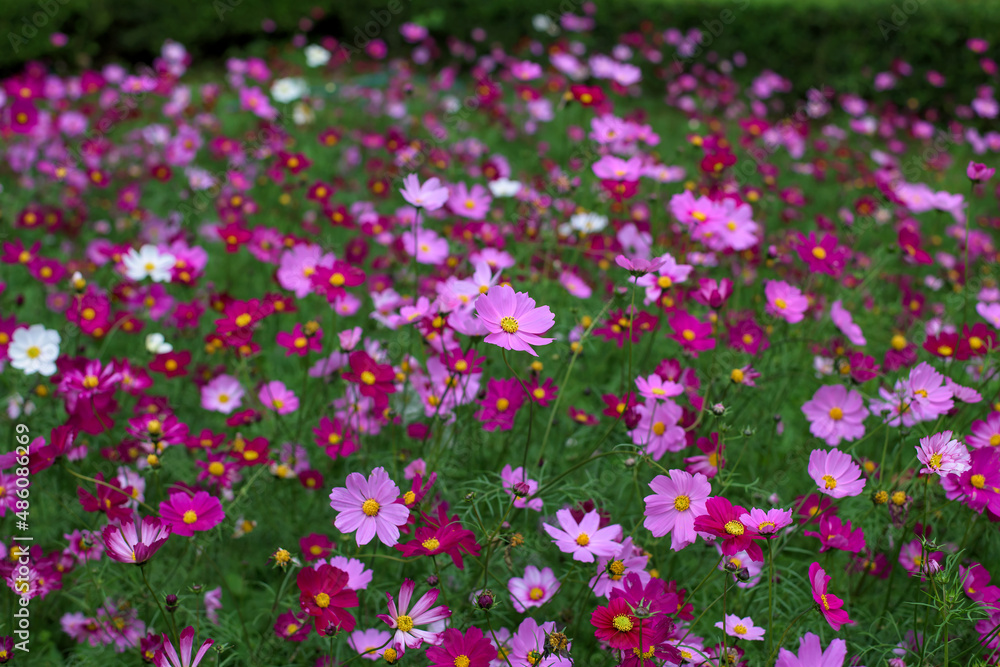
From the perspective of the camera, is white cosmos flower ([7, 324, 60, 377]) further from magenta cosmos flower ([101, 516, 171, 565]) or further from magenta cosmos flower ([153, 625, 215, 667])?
magenta cosmos flower ([153, 625, 215, 667])

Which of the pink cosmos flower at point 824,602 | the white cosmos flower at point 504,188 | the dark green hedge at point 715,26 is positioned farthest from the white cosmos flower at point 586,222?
the dark green hedge at point 715,26

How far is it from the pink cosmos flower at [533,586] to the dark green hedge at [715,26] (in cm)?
476

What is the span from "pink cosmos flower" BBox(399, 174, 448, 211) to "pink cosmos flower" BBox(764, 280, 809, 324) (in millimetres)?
803

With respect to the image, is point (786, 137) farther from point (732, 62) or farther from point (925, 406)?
point (732, 62)

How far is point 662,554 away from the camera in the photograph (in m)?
1.61

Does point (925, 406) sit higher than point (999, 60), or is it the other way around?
point (925, 406)

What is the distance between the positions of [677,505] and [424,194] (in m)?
0.91

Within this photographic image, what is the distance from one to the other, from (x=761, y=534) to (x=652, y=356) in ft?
4.23

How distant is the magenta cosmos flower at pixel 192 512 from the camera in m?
1.23

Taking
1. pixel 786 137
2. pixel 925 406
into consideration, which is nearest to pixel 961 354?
pixel 925 406

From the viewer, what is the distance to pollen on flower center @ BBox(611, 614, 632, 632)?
1.06 metres

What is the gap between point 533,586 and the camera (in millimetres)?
1403

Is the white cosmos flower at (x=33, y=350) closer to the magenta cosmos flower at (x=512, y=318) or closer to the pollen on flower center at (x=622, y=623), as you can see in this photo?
the magenta cosmos flower at (x=512, y=318)

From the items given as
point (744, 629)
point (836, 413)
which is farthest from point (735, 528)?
point (836, 413)
